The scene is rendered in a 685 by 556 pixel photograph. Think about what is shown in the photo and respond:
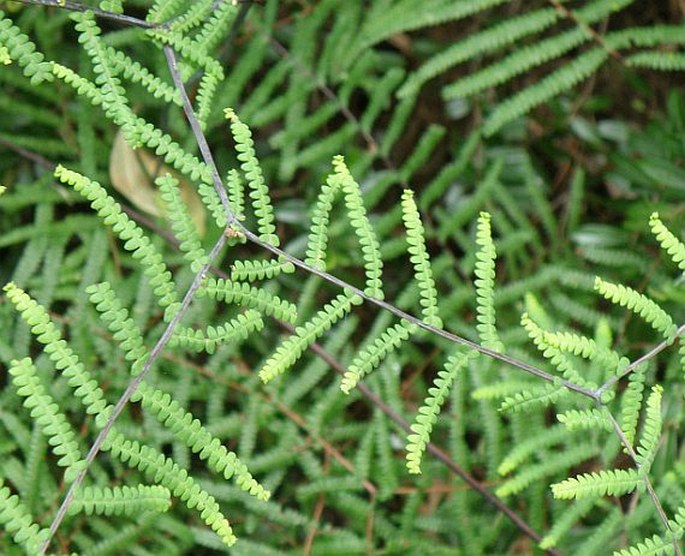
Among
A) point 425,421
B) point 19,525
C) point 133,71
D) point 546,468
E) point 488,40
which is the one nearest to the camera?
point 19,525

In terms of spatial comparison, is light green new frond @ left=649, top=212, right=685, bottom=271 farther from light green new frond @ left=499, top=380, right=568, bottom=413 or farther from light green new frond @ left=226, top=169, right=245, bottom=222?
light green new frond @ left=226, top=169, right=245, bottom=222

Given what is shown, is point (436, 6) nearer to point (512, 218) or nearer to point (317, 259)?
point (512, 218)

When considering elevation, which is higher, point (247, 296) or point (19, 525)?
point (247, 296)

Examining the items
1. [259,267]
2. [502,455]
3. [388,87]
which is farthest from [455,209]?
[259,267]

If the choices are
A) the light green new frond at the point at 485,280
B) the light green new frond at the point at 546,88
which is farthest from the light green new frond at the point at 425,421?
the light green new frond at the point at 546,88

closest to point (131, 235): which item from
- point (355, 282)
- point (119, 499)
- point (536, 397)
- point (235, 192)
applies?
point (235, 192)

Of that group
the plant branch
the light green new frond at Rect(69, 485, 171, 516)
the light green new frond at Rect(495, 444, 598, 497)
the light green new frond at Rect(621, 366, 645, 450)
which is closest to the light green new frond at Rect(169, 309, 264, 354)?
the plant branch

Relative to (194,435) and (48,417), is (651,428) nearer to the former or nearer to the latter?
(194,435)
